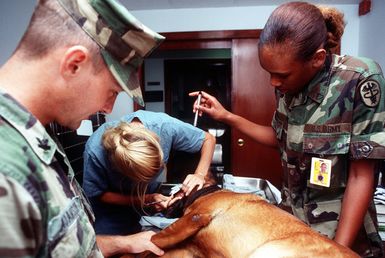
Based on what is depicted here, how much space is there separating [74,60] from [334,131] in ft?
2.80

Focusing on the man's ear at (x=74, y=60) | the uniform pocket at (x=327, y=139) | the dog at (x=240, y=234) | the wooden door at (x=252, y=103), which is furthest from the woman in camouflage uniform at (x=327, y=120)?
the wooden door at (x=252, y=103)

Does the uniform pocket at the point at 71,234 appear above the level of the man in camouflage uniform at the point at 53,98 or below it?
below

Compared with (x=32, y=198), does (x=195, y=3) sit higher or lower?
higher

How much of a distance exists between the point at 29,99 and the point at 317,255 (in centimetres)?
71

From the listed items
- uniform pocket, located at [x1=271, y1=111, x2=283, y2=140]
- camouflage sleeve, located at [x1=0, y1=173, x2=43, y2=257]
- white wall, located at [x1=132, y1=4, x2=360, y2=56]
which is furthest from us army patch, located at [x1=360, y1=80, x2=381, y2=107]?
white wall, located at [x1=132, y1=4, x2=360, y2=56]

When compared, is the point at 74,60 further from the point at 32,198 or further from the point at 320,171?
the point at 320,171

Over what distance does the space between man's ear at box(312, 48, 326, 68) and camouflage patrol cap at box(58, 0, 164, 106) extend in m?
0.55

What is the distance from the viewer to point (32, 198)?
0.45m

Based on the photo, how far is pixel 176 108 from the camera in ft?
16.3

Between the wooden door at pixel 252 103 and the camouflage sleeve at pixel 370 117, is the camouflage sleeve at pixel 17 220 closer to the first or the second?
the camouflage sleeve at pixel 370 117

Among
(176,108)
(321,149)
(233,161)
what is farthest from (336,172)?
(176,108)

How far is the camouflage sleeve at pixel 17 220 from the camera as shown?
0.41 m

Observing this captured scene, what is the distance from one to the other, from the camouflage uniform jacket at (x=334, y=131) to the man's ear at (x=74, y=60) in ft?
2.60

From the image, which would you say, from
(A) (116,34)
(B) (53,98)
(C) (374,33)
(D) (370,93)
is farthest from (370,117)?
(C) (374,33)
